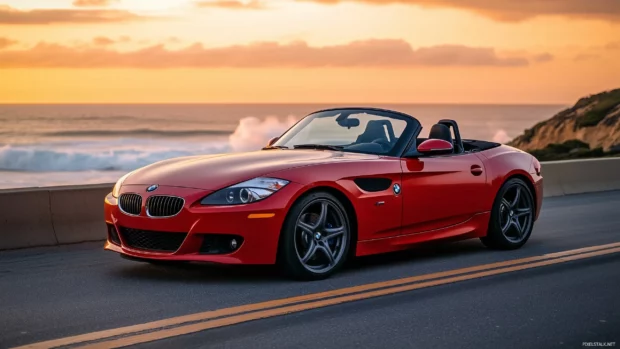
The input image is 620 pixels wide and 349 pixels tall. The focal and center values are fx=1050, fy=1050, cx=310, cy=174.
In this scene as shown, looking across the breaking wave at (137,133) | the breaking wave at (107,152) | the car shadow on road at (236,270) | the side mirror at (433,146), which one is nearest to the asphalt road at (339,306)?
the car shadow on road at (236,270)

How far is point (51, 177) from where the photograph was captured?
47.8m

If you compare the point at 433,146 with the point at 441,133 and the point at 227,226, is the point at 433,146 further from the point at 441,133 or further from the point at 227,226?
the point at 227,226

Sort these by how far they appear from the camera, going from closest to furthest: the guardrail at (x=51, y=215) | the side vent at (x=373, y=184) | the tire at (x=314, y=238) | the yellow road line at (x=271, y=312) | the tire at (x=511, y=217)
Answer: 1. the yellow road line at (x=271, y=312)
2. the tire at (x=314, y=238)
3. the side vent at (x=373, y=184)
4. the tire at (x=511, y=217)
5. the guardrail at (x=51, y=215)

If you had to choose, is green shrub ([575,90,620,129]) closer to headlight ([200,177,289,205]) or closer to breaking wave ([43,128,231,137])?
breaking wave ([43,128,231,137])

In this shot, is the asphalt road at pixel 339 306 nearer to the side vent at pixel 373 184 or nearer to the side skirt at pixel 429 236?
the side skirt at pixel 429 236

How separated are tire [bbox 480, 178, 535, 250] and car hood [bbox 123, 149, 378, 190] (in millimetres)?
1724

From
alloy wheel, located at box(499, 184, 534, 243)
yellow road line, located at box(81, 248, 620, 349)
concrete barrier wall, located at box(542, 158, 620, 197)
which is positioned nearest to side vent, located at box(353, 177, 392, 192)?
yellow road line, located at box(81, 248, 620, 349)

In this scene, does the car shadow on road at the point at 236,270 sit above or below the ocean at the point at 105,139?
above

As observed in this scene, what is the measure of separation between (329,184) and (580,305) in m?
2.18

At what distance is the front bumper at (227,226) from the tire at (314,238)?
0.10m

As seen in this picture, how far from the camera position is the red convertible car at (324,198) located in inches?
318

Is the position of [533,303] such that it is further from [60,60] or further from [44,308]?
[60,60]

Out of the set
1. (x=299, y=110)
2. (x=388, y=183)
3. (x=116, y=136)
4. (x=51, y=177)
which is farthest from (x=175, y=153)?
(x=388, y=183)

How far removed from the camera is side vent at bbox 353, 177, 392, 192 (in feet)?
28.7
